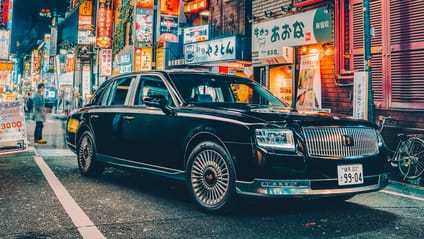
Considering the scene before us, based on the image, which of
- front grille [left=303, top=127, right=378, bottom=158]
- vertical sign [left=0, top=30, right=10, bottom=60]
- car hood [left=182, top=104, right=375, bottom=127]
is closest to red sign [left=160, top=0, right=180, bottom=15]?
car hood [left=182, top=104, right=375, bottom=127]

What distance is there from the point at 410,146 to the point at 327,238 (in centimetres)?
512

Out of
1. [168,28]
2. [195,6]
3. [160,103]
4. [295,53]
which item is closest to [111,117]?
[160,103]

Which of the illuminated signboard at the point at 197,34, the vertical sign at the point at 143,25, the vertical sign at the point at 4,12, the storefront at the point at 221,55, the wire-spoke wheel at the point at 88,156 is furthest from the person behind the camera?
the vertical sign at the point at 4,12

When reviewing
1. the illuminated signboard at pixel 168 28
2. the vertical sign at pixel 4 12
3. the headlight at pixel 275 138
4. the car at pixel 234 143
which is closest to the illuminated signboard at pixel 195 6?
the illuminated signboard at pixel 168 28

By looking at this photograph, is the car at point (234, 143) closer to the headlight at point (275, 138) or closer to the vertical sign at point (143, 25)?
the headlight at point (275, 138)

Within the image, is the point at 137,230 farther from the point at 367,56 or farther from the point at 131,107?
the point at 367,56

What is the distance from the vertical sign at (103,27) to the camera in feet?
103

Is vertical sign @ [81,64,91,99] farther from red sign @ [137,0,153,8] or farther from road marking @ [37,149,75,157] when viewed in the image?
road marking @ [37,149,75,157]

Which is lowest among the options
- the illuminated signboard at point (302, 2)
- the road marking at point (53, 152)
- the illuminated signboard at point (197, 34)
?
the road marking at point (53, 152)

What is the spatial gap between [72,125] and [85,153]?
870 millimetres

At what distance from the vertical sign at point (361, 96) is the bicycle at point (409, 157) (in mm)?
851

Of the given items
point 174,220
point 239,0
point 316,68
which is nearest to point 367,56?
point 316,68

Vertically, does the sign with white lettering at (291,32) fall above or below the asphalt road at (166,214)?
above

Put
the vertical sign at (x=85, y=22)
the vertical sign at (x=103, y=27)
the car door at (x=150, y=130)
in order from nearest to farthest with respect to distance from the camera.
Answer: the car door at (x=150, y=130)
the vertical sign at (x=103, y=27)
the vertical sign at (x=85, y=22)
